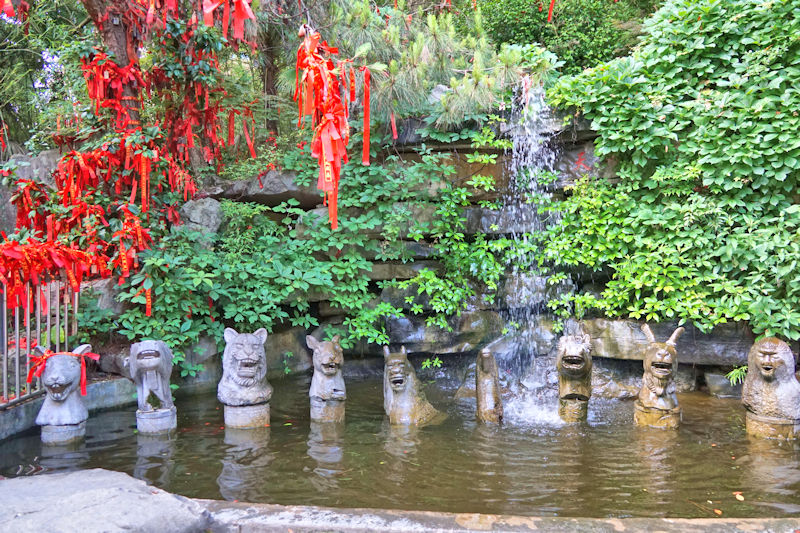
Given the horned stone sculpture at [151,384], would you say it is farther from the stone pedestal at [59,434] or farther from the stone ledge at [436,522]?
the stone ledge at [436,522]

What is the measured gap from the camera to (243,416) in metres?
5.70

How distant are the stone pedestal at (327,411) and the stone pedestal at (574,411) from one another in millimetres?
2381

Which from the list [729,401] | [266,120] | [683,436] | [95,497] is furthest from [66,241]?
[729,401]

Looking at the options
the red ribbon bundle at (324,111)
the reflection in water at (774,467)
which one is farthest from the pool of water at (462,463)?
the red ribbon bundle at (324,111)

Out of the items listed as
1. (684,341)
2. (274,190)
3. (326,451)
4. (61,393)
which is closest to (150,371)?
(61,393)

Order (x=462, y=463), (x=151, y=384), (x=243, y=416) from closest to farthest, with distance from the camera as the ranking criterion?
1. (x=462, y=463)
2. (x=151, y=384)
3. (x=243, y=416)

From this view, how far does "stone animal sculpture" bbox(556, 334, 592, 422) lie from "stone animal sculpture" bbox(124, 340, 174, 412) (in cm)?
406

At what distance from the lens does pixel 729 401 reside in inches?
268

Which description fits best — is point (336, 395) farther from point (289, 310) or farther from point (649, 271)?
point (649, 271)

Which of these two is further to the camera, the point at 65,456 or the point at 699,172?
the point at 699,172

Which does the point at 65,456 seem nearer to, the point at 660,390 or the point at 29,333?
the point at 29,333

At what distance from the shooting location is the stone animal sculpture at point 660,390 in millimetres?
5547

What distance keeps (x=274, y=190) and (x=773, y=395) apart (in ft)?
22.6

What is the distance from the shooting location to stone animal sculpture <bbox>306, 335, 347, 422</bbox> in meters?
5.88
